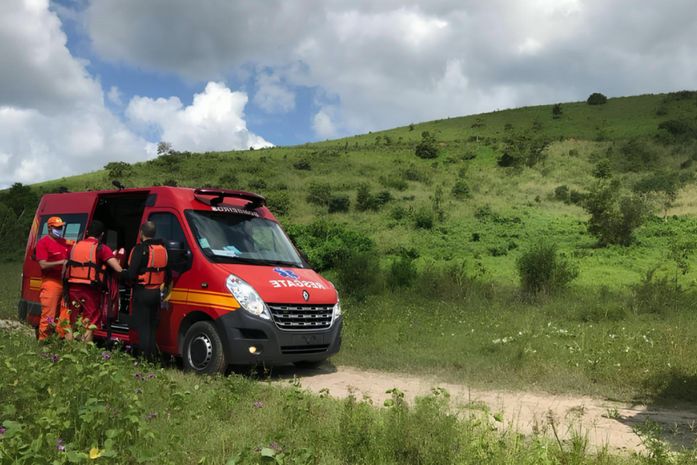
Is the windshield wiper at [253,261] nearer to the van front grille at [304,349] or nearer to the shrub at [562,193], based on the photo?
the van front grille at [304,349]

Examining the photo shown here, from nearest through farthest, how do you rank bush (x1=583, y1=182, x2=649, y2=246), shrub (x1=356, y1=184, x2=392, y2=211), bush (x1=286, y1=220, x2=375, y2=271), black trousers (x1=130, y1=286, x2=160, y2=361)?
black trousers (x1=130, y1=286, x2=160, y2=361)
bush (x1=286, y1=220, x2=375, y2=271)
bush (x1=583, y1=182, x2=649, y2=246)
shrub (x1=356, y1=184, x2=392, y2=211)

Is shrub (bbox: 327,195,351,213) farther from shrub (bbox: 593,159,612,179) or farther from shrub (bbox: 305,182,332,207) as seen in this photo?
shrub (bbox: 593,159,612,179)

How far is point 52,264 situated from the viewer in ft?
24.0

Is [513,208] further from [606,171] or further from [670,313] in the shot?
[670,313]

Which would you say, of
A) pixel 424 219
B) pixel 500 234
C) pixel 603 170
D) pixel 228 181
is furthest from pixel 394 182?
pixel 500 234

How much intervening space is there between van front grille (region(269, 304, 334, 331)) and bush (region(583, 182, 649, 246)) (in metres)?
A: 24.1

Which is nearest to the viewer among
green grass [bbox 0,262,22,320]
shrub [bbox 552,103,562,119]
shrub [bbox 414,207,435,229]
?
green grass [bbox 0,262,22,320]

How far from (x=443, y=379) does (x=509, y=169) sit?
5120 cm

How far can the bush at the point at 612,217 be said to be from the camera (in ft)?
92.1

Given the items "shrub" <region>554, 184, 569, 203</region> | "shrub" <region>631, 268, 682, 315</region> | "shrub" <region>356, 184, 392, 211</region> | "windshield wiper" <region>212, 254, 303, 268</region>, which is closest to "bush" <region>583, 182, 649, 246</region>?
"shrub" <region>554, 184, 569, 203</region>

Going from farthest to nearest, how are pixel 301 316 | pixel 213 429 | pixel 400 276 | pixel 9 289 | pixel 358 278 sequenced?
1. pixel 9 289
2. pixel 400 276
3. pixel 358 278
4. pixel 301 316
5. pixel 213 429

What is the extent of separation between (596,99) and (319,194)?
58624mm

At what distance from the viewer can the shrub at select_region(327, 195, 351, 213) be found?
4325 cm

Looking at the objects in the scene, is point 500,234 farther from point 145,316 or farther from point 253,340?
point 145,316
